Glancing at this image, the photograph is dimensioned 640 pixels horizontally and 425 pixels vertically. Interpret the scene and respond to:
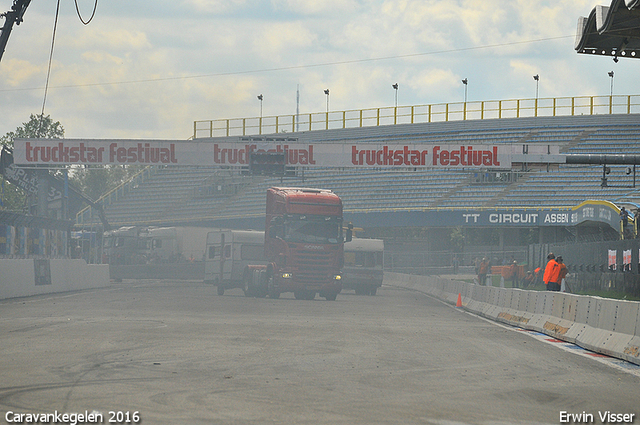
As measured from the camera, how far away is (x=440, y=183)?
6116cm

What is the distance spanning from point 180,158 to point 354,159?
8.07 meters

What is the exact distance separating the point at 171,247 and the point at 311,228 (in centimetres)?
2806

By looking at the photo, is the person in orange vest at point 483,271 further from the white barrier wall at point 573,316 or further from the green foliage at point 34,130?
the green foliage at point 34,130

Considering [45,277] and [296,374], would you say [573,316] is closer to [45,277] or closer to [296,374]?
[296,374]

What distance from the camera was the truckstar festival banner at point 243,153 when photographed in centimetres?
4016

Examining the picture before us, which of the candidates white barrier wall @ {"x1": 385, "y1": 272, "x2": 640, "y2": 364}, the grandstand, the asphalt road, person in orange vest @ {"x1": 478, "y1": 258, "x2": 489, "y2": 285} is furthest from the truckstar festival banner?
the asphalt road

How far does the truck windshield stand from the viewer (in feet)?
103

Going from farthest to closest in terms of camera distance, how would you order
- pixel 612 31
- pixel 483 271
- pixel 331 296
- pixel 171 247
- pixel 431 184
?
pixel 431 184
pixel 171 247
pixel 483 271
pixel 331 296
pixel 612 31

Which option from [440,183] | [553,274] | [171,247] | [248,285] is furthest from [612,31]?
[440,183]

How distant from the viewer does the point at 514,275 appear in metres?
43.3

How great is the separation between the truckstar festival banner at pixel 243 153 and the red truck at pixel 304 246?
862cm

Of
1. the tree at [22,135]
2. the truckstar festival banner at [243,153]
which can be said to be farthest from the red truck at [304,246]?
the tree at [22,135]

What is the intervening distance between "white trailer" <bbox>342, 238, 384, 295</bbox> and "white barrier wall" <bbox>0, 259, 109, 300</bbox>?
36.2 feet

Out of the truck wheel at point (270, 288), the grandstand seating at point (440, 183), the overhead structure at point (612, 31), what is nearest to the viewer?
the overhead structure at point (612, 31)
